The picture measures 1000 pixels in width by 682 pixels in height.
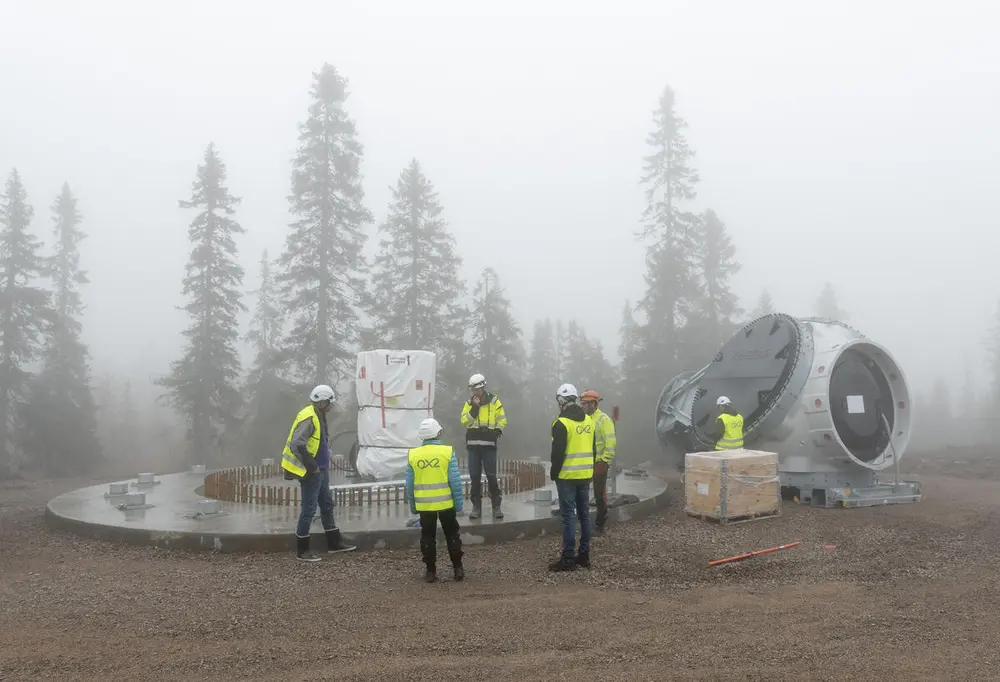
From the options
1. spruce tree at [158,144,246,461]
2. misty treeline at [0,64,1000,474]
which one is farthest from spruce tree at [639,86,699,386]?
spruce tree at [158,144,246,461]

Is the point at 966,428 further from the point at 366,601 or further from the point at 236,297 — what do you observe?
the point at 366,601

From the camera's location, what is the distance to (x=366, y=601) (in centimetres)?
668

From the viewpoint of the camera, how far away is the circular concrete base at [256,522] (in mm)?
8852

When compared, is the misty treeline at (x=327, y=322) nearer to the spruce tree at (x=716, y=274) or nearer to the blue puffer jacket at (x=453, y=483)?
the spruce tree at (x=716, y=274)

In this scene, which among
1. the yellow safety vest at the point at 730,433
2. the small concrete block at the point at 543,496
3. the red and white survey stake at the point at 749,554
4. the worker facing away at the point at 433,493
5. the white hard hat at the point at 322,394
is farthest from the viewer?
the yellow safety vest at the point at 730,433

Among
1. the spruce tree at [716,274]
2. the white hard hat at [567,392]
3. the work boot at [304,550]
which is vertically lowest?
the work boot at [304,550]

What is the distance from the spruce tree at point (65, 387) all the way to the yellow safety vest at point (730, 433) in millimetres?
23255

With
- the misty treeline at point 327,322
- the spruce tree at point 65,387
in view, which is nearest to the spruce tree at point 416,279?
the misty treeline at point 327,322

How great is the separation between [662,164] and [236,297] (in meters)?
17.1

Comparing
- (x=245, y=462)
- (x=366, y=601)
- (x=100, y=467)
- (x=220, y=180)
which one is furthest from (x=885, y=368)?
(x=100, y=467)

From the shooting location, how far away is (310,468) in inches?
325

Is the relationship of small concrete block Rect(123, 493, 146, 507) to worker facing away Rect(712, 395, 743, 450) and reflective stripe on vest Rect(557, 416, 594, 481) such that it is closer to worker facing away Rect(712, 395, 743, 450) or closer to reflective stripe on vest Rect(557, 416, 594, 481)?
reflective stripe on vest Rect(557, 416, 594, 481)

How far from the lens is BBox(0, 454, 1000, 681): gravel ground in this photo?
5.05 m

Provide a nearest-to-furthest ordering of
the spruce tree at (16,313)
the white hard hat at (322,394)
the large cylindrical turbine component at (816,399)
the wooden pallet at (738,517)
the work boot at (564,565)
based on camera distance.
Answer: the work boot at (564,565)
the white hard hat at (322,394)
the wooden pallet at (738,517)
the large cylindrical turbine component at (816,399)
the spruce tree at (16,313)
